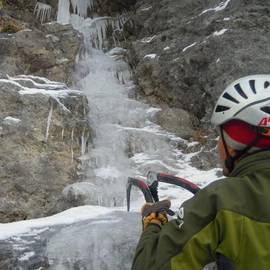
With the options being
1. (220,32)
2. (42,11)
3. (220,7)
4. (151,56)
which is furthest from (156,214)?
(42,11)

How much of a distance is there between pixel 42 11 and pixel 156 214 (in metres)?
16.5

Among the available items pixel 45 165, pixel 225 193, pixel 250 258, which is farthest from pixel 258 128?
pixel 45 165

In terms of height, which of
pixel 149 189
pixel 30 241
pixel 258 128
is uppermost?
pixel 258 128

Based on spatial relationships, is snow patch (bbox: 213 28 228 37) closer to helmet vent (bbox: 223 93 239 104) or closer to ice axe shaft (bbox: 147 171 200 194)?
ice axe shaft (bbox: 147 171 200 194)

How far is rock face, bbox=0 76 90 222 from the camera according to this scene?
8.10 m

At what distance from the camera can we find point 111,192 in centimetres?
817

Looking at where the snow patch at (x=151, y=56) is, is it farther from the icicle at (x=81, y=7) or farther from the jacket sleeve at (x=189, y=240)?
the jacket sleeve at (x=189, y=240)

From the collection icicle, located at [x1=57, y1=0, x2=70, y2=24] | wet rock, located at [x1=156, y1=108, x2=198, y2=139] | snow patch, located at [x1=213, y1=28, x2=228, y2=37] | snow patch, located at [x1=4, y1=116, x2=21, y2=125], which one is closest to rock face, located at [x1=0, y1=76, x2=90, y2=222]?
snow patch, located at [x1=4, y1=116, x2=21, y2=125]

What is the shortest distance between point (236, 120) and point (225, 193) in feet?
1.31

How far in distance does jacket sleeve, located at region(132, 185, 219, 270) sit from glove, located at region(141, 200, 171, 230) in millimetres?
211

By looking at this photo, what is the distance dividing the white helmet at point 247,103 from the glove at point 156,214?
0.43 metres

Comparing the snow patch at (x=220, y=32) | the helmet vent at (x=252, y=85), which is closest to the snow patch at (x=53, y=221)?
the helmet vent at (x=252, y=85)

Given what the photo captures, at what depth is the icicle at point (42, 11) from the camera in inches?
672

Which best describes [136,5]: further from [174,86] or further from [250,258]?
[250,258]
